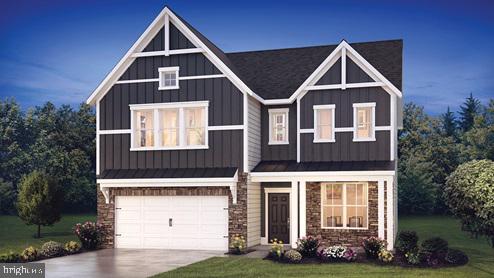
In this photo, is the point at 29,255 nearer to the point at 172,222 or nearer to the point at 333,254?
the point at 172,222

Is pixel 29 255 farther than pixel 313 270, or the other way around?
pixel 29 255

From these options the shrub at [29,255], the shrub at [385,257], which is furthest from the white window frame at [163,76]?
the shrub at [385,257]

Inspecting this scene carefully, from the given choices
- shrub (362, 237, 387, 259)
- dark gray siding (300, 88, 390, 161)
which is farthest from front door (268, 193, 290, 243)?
shrub (362, 237, 387, 259)

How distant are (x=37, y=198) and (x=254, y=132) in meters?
12.0

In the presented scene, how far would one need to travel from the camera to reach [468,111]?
60.5 metres

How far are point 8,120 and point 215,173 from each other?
32.3 m

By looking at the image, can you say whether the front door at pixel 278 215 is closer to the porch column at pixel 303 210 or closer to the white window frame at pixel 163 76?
the porch column at pixel 303 210

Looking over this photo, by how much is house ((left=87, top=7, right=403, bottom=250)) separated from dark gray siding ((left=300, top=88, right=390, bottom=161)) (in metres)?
0.04

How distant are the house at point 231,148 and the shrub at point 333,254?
9.12ft

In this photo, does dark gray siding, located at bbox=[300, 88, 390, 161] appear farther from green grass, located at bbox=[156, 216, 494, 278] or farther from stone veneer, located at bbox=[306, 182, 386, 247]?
green grass, located at bbox=[156, 216, 494, 278]

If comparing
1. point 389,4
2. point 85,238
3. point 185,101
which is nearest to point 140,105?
point 185,101

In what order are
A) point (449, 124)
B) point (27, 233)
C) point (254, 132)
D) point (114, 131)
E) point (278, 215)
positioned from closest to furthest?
point (254, 132) < point (278, 215) < point (114, 131) < point (27, 233) < point (449, 124)

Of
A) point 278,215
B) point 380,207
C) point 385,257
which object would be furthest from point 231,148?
point 385,257

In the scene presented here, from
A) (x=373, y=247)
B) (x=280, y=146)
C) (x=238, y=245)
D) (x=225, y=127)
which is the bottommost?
(x=238, y=245)
